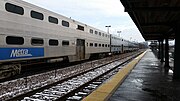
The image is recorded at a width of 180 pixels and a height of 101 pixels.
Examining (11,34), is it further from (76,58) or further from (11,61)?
(76,58)

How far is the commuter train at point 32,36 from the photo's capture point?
34.0ft

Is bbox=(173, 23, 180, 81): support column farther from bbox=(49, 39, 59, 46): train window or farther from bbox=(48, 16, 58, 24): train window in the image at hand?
bbox=(48, 16, 58, 24): train window

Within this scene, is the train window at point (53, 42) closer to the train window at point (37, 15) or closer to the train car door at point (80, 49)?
the train window at point (37, 15)

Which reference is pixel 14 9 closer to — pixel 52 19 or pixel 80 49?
pixel 52 19

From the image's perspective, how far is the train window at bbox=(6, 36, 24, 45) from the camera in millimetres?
10422

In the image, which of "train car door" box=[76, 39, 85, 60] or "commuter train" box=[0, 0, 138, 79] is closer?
"commuter train" box=[0, 0, 138, 79]

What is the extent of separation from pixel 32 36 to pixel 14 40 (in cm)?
154

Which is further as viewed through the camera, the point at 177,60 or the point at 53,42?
the point at 53,42

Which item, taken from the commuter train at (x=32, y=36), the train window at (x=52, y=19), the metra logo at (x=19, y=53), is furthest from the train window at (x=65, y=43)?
the metra logo at (x=19, y=53)

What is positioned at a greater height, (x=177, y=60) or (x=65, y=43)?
(x=65, y=43)

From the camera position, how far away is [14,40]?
10.8 meters

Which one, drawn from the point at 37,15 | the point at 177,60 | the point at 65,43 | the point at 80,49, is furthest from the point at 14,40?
the point at 80,49

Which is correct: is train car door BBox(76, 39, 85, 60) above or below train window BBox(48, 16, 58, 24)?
below

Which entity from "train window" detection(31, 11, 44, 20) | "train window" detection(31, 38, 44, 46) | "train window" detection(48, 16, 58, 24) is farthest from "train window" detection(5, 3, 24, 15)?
"train window" detection(48, 16, 58, 24)
